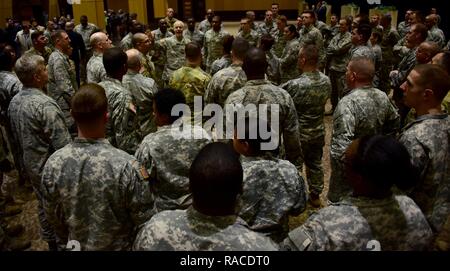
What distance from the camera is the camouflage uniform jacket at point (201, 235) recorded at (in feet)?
5.14

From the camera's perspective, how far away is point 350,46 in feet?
23.5

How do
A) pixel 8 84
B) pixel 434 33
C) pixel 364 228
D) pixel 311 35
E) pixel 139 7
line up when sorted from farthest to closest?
pixel 139 7, pixel 311 35, pixel 434 33, pixel 8 84, pixel 364 228

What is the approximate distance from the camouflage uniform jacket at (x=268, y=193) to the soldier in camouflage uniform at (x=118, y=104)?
1900 mm

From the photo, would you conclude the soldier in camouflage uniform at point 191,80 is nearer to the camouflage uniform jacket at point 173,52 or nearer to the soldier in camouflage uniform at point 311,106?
the soldier in camouflage uniform at point 311,106

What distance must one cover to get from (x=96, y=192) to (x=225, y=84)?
245cm

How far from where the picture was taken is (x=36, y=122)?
330 cm

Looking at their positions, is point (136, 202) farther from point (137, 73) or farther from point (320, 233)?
point (137, 73)

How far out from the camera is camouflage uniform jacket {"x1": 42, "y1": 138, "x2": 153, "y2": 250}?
2.27 m

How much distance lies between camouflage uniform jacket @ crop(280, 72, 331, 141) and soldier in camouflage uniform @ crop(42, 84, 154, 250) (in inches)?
95.3

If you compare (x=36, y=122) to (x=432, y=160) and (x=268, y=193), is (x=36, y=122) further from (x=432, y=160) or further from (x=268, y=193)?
(x=432, y=160)

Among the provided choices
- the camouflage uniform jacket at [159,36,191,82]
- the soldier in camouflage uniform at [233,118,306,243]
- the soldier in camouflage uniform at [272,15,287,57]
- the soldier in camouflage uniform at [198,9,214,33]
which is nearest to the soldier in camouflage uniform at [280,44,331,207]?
the soldier in camouflage uniform at [233,118,306,243]

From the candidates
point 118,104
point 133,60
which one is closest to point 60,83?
point 133,60
